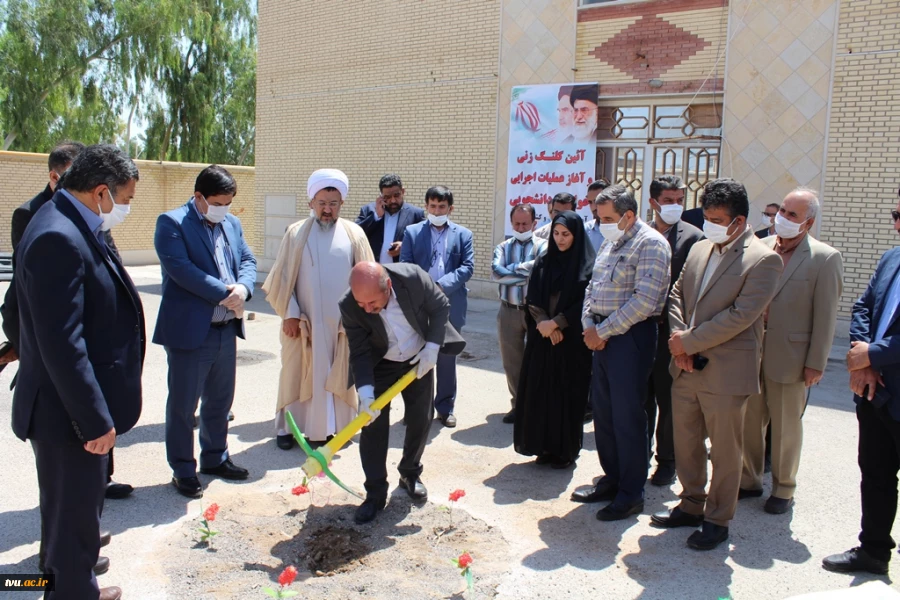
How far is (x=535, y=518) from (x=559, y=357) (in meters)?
1.15

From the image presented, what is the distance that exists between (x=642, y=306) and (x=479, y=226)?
9106 millimetres

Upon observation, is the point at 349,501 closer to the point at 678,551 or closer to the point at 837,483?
the point at 678,551

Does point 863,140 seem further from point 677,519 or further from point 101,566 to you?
point 101,566

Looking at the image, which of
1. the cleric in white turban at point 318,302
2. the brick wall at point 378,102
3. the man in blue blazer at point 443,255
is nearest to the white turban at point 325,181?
the cleric in white turban at point 318,302

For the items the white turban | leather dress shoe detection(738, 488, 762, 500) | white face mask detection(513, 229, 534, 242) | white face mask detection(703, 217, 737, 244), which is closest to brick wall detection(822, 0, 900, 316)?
white face mask detection(513, 229, 534, 242)

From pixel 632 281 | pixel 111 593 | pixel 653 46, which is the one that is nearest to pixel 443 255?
pixel 632 281

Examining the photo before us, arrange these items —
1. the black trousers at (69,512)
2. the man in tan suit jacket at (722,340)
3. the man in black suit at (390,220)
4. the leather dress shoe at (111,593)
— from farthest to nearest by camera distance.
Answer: the man in black suit at (390,220) → the man in tan suit jacket at (722,340) → the leather dress shoe at (111,593) → the black trousers at (69,512)

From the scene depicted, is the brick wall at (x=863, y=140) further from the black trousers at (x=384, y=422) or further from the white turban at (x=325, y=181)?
the black trousers at (x=384, y=422)

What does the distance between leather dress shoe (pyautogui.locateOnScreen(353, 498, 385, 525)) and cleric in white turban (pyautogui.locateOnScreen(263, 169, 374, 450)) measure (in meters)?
1.15

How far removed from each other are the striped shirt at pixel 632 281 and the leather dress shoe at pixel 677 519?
1.03 meters

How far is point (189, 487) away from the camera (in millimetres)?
4359

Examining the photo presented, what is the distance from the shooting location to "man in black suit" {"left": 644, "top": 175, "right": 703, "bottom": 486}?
4738 mm

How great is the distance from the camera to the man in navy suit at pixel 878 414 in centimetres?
339

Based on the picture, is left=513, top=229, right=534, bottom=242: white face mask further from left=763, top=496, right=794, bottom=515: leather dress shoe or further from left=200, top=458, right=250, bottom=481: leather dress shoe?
left=200, top=458, right=250, bottom=481: leather dress shoe
